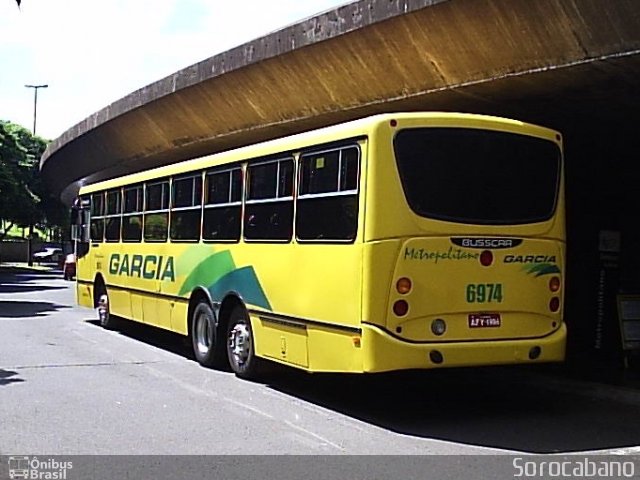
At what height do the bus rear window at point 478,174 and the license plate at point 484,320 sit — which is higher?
the bus rear window at point 478,174

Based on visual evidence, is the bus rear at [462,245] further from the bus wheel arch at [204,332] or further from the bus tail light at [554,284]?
the bus wheel arch at [204,332]

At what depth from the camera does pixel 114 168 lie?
27672mm

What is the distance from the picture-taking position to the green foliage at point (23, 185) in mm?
46000

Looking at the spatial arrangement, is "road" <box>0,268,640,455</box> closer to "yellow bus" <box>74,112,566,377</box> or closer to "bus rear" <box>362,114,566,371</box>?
"yellow bus" <box>74,112,566,377</box>

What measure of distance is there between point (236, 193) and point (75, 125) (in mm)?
17936

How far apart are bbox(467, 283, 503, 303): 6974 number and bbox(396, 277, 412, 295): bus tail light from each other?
0.66 metres

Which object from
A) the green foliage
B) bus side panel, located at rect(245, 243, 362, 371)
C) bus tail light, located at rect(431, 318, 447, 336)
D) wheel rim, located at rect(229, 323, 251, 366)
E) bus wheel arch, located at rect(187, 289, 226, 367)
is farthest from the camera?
the green foliage

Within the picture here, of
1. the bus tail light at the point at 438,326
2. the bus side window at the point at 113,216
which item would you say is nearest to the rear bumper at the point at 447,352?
the bus tail light at the point at 438,326

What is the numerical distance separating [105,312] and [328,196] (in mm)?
9723

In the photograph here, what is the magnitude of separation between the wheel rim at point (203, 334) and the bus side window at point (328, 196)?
3.13m

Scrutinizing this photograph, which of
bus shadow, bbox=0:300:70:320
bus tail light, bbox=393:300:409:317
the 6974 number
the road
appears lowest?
bus shadow, bbox=0:300:70:320

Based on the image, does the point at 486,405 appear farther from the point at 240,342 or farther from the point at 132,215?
the point at 132,215

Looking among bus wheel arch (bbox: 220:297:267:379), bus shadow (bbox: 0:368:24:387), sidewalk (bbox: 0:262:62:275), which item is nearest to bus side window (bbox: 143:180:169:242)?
bus wheel arch (bbox: 220:297:267:379)

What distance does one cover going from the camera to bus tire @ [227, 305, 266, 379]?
1166 cm
